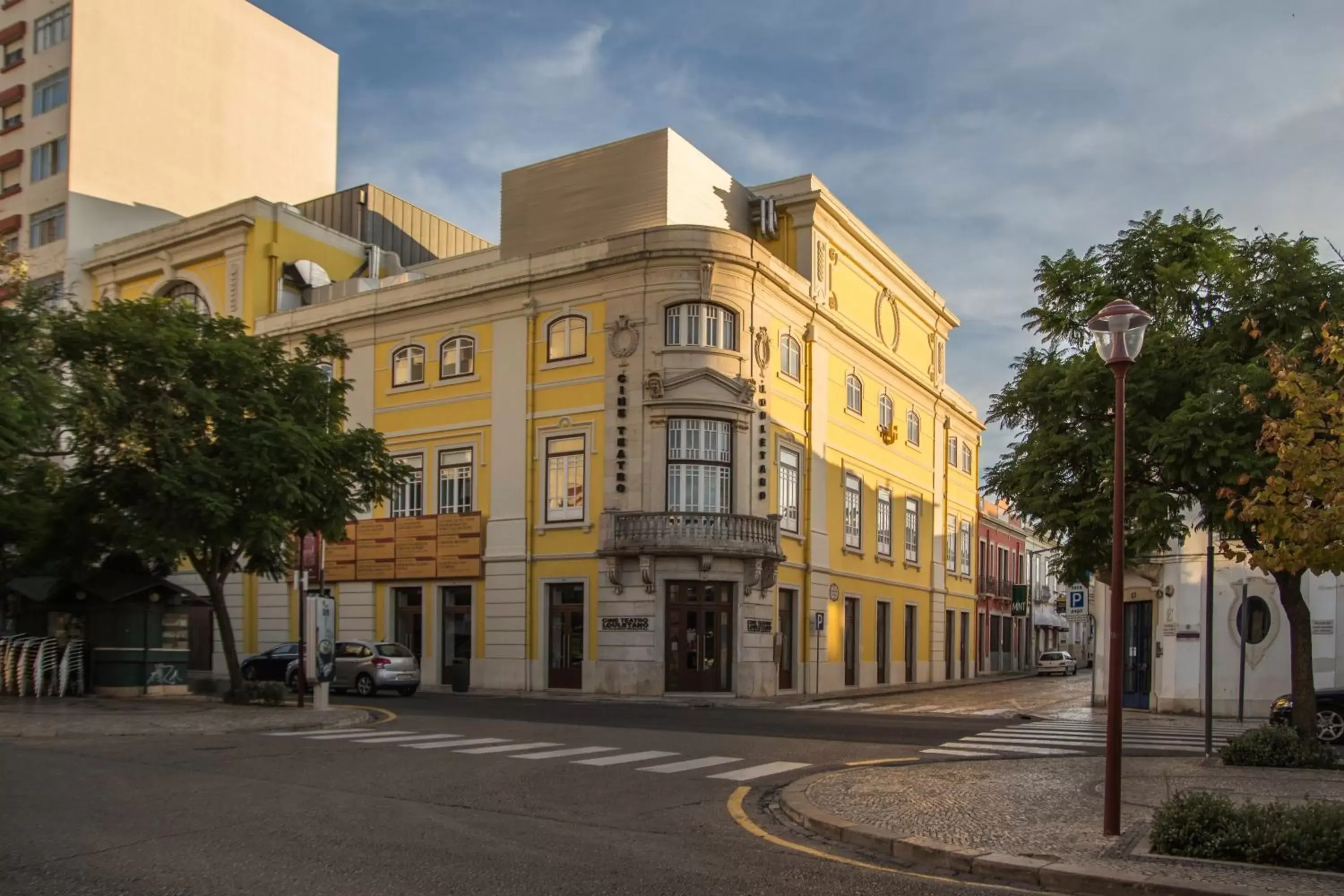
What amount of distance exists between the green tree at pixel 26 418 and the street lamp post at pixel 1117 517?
15.5 metres

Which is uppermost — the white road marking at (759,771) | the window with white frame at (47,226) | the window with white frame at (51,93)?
the window with white frame at (51,93)

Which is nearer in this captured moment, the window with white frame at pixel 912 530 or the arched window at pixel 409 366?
the arched window at pixel 409 366

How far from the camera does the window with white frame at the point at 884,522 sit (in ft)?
145

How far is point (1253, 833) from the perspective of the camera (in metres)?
8.57

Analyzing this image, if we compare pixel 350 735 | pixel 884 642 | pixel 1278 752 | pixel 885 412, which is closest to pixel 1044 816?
pixel 1278 752

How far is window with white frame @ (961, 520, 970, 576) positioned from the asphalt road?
38185 mm

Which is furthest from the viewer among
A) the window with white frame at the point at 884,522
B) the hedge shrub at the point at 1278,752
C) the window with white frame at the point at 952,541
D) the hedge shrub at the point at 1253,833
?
the window with white frame at the point at 952,541

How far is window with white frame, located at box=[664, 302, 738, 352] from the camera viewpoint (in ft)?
111

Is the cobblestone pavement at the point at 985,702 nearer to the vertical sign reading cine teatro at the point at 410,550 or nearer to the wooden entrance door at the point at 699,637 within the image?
the wooden entrance door at the point at 699,637

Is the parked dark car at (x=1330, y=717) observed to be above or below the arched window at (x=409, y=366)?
below

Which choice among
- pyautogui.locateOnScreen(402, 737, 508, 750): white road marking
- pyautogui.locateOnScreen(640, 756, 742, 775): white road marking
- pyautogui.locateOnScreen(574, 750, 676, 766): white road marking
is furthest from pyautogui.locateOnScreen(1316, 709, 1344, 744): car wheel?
pyautogui.locateOnScreen(402, 737, 508, 750): white road marking

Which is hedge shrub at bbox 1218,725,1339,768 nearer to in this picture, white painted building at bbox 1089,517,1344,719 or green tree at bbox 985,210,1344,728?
green tree at bbox 985,210,1344,728

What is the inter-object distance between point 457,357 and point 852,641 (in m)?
16.3

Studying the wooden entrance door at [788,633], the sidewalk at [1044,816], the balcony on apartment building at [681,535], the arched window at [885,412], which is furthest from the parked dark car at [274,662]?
the sidewalk at [1044,816]
